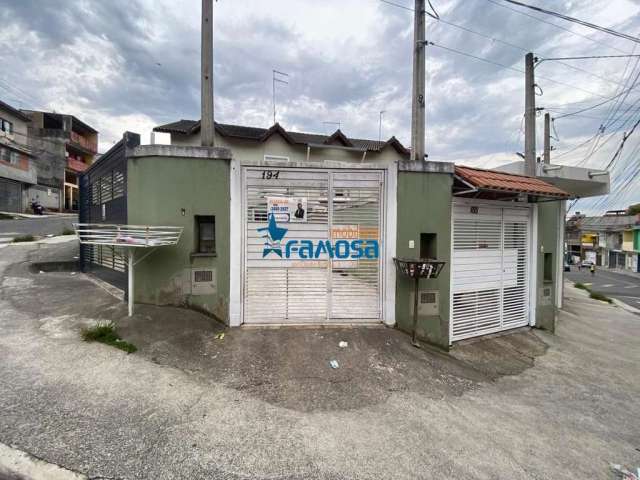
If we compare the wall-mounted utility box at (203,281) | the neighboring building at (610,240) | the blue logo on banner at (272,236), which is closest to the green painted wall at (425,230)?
the blue logo on banner at (272,236)

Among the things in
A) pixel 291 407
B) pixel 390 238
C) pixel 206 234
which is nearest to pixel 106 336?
pixel 206 234

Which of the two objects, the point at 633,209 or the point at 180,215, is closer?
the point at 180,215

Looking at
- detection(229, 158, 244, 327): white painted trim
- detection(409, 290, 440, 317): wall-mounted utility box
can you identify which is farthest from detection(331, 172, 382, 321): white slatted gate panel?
detection(229, 158, 244, 327): white painted trim

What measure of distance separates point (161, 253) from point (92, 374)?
206 centimetres

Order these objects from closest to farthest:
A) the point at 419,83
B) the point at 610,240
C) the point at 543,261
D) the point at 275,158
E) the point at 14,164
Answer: the point at 419,83 → the point at 543,261 → the point at 275,158 → the point at 14,164 → the point at 610,240

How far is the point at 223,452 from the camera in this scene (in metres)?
2.43

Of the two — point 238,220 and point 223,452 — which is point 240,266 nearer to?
point 238,220

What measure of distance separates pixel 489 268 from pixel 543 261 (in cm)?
224

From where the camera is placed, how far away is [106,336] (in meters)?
4.15

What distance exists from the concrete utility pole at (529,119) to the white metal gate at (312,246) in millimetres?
6158

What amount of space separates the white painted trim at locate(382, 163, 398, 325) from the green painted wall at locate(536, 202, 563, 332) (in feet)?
15.5

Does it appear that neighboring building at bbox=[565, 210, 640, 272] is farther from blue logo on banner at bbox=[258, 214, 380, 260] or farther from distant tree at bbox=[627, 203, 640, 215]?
blue logo on banner at bbox=[258, 214, 380, 260]

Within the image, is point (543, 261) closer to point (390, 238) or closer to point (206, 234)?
point (390, 238)

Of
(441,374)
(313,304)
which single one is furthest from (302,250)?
(441,374)
